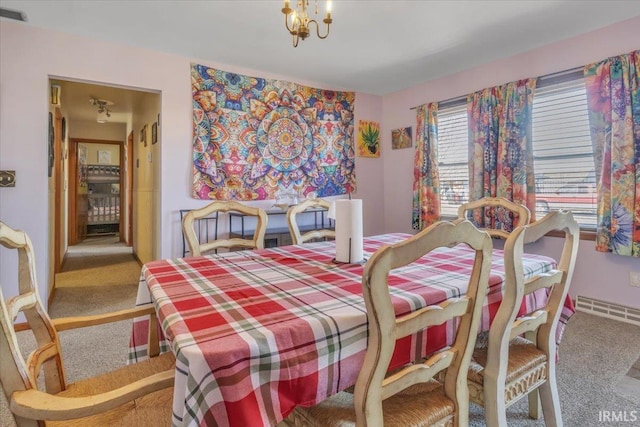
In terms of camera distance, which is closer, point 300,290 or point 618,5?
point 300,290

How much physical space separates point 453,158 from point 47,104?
13.1ft

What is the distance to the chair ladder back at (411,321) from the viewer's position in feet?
2.38

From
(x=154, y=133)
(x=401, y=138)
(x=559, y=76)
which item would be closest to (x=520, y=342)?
(x=559, y=76)

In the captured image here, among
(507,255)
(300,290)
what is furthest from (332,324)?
(507,255)

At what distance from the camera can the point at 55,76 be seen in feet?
9.10

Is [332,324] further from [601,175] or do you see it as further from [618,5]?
[618,5]

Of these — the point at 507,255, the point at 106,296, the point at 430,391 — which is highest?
the point at 507,255

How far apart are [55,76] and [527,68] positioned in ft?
13.8

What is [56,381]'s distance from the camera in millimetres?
1080

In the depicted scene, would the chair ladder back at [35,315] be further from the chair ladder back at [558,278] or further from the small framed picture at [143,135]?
the small framed picture at [143,135]

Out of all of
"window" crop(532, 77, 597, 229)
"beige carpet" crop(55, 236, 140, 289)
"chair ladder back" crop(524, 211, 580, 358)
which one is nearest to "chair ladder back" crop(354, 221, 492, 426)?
"chair ladder back" crop(524, 211, 580, 358)

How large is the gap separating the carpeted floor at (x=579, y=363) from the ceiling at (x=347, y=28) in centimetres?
238

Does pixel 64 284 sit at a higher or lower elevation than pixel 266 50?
lower

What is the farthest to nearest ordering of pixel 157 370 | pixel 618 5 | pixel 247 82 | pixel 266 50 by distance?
pixel 247 82 < pixel 266 50 < pixel 618 5 < pixel 157 370
